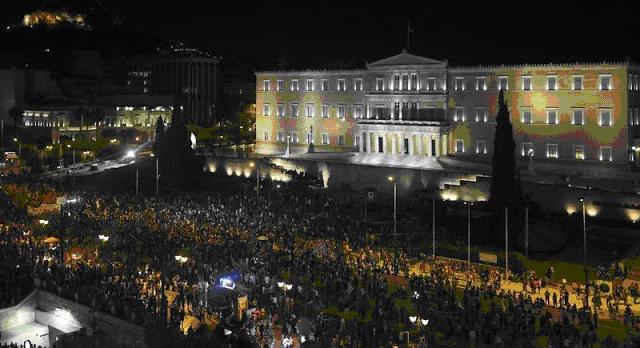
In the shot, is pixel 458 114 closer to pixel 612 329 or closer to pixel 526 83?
pixel 526 83

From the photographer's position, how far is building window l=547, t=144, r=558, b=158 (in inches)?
2247

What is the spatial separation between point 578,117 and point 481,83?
857 centimetres

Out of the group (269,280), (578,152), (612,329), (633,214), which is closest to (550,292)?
(612,329)

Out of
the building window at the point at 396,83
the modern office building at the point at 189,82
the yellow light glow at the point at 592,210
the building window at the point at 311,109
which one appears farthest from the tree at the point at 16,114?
the yellow light glow at the point at 592,210

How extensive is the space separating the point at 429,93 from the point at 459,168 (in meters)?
10.1

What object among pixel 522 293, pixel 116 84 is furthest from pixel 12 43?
pixel 522 293

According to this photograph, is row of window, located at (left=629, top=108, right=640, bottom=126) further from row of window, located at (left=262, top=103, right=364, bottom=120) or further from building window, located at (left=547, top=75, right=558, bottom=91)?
row of window, located at (left=262, top=103, right=364, bottom=120)

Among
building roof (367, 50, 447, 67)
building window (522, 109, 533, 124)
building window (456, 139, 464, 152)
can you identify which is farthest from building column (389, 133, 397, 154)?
building window (522, 109, 533, 124)

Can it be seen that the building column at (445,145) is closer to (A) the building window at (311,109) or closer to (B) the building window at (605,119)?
(B) the building window at (605,119)

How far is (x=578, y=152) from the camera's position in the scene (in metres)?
55.9

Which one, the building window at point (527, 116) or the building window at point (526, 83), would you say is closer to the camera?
the building window at point (526, 83)

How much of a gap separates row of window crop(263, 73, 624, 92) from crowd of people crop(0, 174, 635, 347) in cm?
1964

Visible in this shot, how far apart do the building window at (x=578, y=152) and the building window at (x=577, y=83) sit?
172 inches

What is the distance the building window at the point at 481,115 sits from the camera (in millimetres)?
60688
